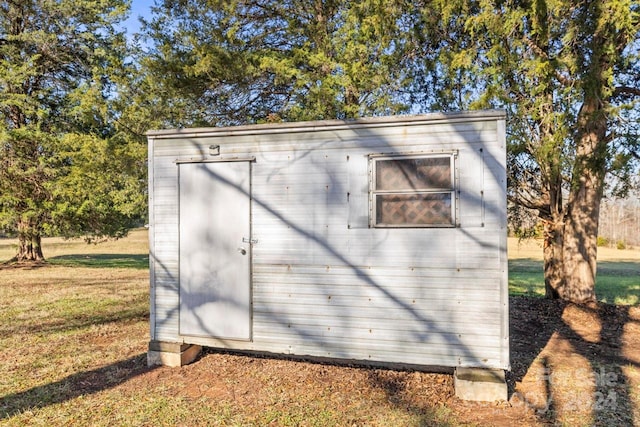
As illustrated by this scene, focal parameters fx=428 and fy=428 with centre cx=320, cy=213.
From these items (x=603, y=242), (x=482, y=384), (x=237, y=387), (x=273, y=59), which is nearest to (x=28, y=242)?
(x=273, y=59)

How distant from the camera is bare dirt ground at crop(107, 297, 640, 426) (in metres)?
3.59

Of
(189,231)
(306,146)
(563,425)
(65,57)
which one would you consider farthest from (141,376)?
(65,57)

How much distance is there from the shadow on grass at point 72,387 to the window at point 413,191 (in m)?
3.02

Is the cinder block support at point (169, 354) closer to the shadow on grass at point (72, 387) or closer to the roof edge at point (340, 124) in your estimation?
the shadow on grass at point (72, 387)

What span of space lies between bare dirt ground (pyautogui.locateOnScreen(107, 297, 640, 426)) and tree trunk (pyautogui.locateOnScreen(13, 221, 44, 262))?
11448 millimetres

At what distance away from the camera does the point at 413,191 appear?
4.01m

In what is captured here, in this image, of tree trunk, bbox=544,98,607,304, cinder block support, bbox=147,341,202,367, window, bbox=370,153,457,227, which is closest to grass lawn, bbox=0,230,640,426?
cinder block support, bbox=147,341,202,367

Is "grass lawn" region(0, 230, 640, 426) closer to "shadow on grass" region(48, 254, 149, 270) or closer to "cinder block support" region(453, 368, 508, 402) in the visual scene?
"cinder block support" region(453, 368, 508, 402)

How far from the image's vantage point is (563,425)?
11.1 ft

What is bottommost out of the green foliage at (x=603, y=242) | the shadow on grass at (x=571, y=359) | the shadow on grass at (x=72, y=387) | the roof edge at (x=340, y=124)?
the green foliage at (x=603, y=242)

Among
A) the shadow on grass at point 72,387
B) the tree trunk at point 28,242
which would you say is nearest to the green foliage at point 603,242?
the tree trunk at point 28,242

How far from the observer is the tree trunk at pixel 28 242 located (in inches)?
525

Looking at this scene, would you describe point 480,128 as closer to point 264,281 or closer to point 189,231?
point 264,281

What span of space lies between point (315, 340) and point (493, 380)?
166 centimetres
